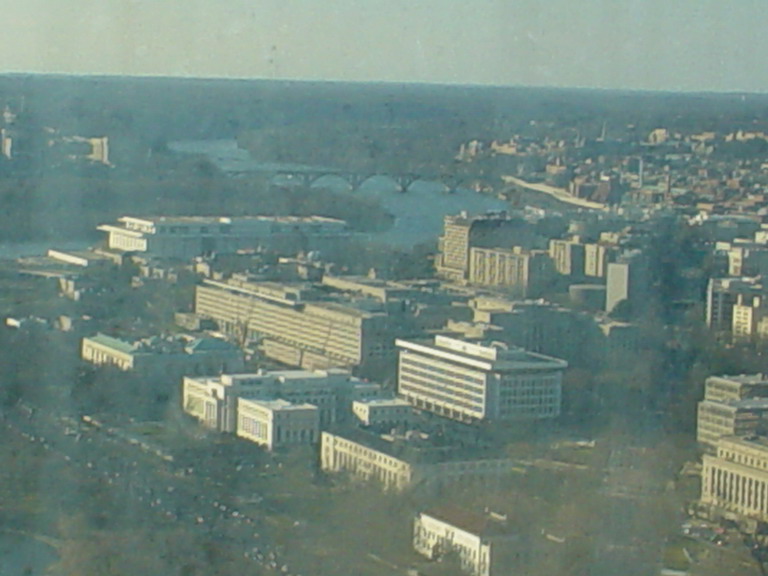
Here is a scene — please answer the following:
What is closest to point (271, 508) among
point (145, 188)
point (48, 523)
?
Answer: point (48, 523)

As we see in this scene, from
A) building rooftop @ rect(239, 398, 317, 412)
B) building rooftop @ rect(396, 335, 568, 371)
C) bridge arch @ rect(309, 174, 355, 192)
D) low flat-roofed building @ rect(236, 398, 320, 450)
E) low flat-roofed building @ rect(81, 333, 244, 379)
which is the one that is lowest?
low flat-roofed building @ rect(236, 398, 320, 450)

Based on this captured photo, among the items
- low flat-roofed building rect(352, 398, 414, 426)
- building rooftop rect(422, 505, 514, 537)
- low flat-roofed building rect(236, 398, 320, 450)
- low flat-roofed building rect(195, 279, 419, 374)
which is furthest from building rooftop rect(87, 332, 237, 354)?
building rooftop rect(422, 505, 514, 537)

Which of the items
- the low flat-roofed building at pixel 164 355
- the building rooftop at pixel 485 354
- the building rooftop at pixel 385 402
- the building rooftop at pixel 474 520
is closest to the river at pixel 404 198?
the building rooftop at pixel 485 354

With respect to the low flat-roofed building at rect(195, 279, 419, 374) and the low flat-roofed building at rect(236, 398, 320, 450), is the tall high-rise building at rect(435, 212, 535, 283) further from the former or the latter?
the low flat-roofed building at rect(236, 398, 320, 450)

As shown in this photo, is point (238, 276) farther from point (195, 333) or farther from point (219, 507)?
point (219, 507)

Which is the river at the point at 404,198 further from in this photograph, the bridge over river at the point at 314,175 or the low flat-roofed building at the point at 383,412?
the low flat-roofed building at the point at 383,412
